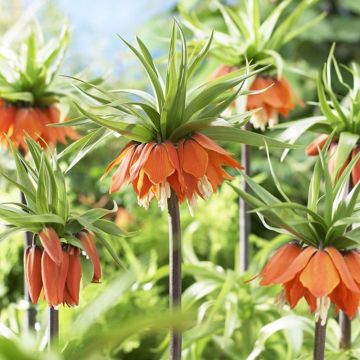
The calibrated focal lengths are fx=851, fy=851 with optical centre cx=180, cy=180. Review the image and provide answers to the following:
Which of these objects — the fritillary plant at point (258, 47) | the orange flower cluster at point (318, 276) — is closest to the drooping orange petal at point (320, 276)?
the orange flower cluster at point (318, 276)

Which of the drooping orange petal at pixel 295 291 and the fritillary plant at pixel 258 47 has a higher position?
the fritillary plant at pixel 258 47

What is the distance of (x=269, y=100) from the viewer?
1.49 m

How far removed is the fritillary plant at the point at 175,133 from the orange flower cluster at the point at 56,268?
0.09m

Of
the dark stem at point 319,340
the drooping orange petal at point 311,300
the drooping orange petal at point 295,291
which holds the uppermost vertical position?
the drooping orange petal at point 295,291

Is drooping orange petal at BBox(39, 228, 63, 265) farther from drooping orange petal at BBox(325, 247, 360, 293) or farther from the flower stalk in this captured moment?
the flower stalk

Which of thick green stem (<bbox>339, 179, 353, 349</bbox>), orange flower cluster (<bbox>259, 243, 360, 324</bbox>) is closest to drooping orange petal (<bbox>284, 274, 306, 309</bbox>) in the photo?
orange flower cluster (<bbox>259, 243, 360, 324</bbox>)

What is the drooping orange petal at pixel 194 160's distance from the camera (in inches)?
38.2

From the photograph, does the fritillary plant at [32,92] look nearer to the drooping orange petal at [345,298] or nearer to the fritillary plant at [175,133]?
the fritillary plant at [175,133]

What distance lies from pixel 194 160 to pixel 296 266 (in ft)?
0.56

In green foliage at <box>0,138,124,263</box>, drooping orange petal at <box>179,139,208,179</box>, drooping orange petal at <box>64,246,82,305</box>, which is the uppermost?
drooping orange petal at <box>179,139,208,179</box>

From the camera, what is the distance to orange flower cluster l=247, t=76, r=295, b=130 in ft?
4.90

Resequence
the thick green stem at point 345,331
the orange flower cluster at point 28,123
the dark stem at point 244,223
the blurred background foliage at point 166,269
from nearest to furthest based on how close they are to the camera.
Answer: the blurred background foliage at point 166,269 < the thick green stem at point 345,331 < the orange flower cluster at point 28,123 < the dark stem at point 244,223

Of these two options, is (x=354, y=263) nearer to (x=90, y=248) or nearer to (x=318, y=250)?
(x=318, y=250)

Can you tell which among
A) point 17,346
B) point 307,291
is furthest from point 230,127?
point 17,346
